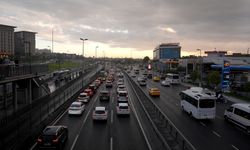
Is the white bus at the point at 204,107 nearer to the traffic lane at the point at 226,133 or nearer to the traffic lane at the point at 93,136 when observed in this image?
the traffic lane at the point at 226,133

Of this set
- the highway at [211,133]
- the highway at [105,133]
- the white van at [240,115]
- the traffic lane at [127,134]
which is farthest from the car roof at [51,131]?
the white van at [240,115]

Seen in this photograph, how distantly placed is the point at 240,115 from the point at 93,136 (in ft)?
43.1

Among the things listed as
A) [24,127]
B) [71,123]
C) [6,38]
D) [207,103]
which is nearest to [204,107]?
[207,103]

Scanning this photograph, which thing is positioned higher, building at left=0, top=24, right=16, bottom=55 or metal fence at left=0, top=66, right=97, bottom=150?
building at left=0, top=24, right=16, bottom=55

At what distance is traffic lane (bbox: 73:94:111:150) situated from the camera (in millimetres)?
17028

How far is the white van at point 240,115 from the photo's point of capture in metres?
21.2

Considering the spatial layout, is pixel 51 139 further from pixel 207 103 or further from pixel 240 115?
pixel 240 115

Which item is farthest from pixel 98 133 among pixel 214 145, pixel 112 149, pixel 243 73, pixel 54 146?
pixel 243 73

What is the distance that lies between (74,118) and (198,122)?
1257cm

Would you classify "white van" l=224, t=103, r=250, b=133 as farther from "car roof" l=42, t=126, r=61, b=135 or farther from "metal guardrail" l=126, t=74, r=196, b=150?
"car roof" l=42, t=126, r=61, b=135

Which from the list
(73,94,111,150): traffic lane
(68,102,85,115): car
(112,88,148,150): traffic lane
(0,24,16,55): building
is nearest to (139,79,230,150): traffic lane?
(112,88,148,150): traffic lane

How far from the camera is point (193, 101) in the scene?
25922 millimetres

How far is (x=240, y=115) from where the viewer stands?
73.3 feet

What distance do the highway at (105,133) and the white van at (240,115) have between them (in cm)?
885
